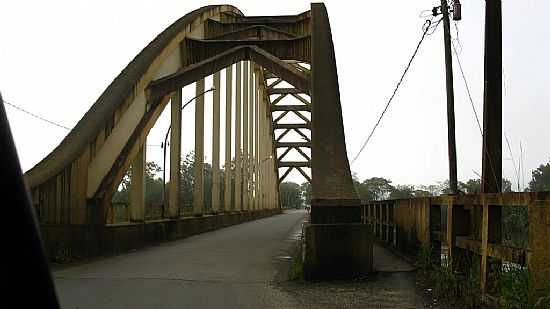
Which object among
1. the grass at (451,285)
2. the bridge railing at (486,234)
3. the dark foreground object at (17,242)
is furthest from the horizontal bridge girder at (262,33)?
the dark foreground object at (17,242)

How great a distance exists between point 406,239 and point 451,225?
4.51 metres

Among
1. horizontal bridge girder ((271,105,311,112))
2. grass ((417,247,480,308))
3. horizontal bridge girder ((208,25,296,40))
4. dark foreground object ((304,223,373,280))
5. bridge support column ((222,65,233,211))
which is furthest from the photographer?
horizontal bridge girder ((271,105,311,112))

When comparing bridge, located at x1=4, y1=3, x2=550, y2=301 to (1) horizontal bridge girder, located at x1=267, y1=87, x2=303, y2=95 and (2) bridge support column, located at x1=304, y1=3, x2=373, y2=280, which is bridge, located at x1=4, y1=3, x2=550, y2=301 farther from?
(1) horizontal bridge girder, located at x1=267, y1=87, x2=303, y2=95

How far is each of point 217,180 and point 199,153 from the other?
5.82 meters

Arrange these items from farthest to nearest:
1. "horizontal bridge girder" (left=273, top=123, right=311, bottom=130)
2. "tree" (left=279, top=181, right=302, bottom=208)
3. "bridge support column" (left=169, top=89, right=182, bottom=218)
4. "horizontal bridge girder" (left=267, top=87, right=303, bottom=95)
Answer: "tree" (left=279, top=181, right=302, bottom=208) → "horizontal bridge girder" (left=273, top=123, right=311, bottom=130) → "horizontal bridge girder" (left=267, top=87, right=303, bottom=95) → "bridge support column" (left=169, top=89, right=182, bottom=218)

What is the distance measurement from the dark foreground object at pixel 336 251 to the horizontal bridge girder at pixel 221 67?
30.1 ft

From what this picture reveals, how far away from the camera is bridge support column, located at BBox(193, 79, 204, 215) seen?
25.9 metres

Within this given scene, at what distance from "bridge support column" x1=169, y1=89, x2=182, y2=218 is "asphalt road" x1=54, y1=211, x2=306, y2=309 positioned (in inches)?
247

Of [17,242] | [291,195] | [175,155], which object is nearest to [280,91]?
[175,155]

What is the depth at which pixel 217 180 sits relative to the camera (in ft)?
103

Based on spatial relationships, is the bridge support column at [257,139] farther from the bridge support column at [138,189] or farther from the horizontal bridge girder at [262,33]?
the bridge support column at [138,189]

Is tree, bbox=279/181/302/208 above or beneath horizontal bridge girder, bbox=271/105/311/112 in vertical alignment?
beneath

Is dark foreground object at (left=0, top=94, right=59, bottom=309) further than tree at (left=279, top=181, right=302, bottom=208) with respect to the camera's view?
No

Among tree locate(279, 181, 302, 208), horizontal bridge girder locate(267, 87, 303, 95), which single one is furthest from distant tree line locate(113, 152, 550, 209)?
horizontal bridge girder locate(267, 87, 303, 95)
